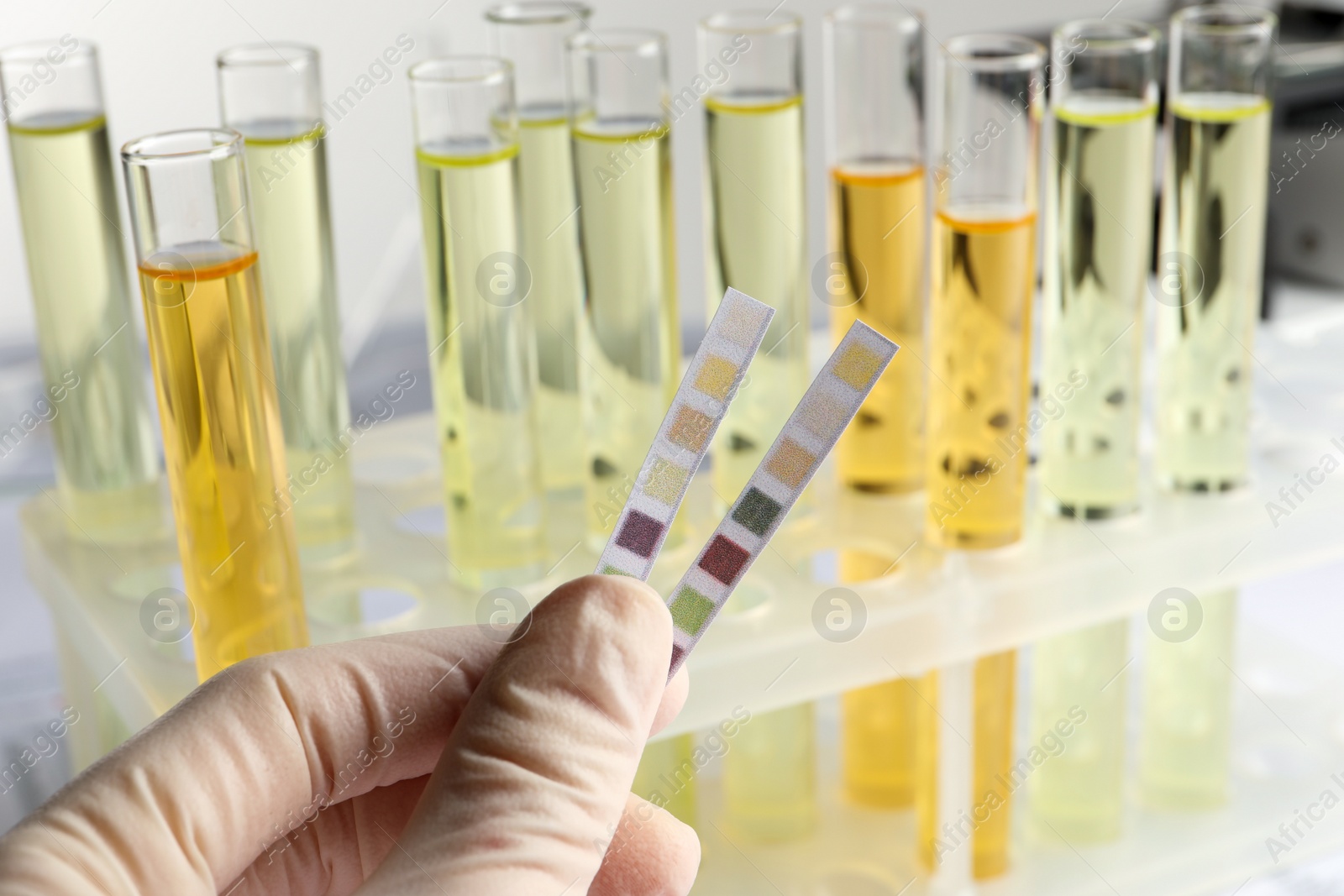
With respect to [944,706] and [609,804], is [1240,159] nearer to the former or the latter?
[944,706]

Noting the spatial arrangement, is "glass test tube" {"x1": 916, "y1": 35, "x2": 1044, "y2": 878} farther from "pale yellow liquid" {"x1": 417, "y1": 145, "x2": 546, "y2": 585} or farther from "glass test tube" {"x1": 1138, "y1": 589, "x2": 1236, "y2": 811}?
→ "pale yellow liquid" {"x1": 417, "y1": 145, "x2": 546, "y2": 585}

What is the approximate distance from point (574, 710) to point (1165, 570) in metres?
0.38

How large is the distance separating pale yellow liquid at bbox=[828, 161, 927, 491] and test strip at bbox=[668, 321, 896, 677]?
0.73 ft

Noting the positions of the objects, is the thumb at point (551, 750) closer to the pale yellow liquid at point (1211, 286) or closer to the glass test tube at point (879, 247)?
the glass test tube at point (879, 247)

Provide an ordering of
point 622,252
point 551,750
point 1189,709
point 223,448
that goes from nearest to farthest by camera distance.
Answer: point 551,750
point 223,448
point 622,252
point 1189,709

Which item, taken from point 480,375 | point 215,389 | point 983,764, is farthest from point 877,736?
point 215,389

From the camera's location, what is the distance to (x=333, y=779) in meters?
0.47

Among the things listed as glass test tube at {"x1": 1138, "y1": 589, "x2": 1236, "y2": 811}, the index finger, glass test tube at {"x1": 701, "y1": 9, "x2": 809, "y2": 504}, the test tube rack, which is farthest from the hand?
glass test tube at {"x1": 1138, "y1": 589, "x2": 1236, "y2": 811}

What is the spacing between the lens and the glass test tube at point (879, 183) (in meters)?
0.66

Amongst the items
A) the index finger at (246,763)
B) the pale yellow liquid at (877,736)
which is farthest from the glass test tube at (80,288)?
the pale yellow liquid at (877,736)

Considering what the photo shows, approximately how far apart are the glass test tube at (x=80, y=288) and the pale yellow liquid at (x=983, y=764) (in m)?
0.42

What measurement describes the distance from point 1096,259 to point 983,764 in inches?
10.2

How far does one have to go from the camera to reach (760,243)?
65 cm

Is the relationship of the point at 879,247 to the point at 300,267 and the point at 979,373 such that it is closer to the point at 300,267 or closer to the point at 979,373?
the point at 979,373
